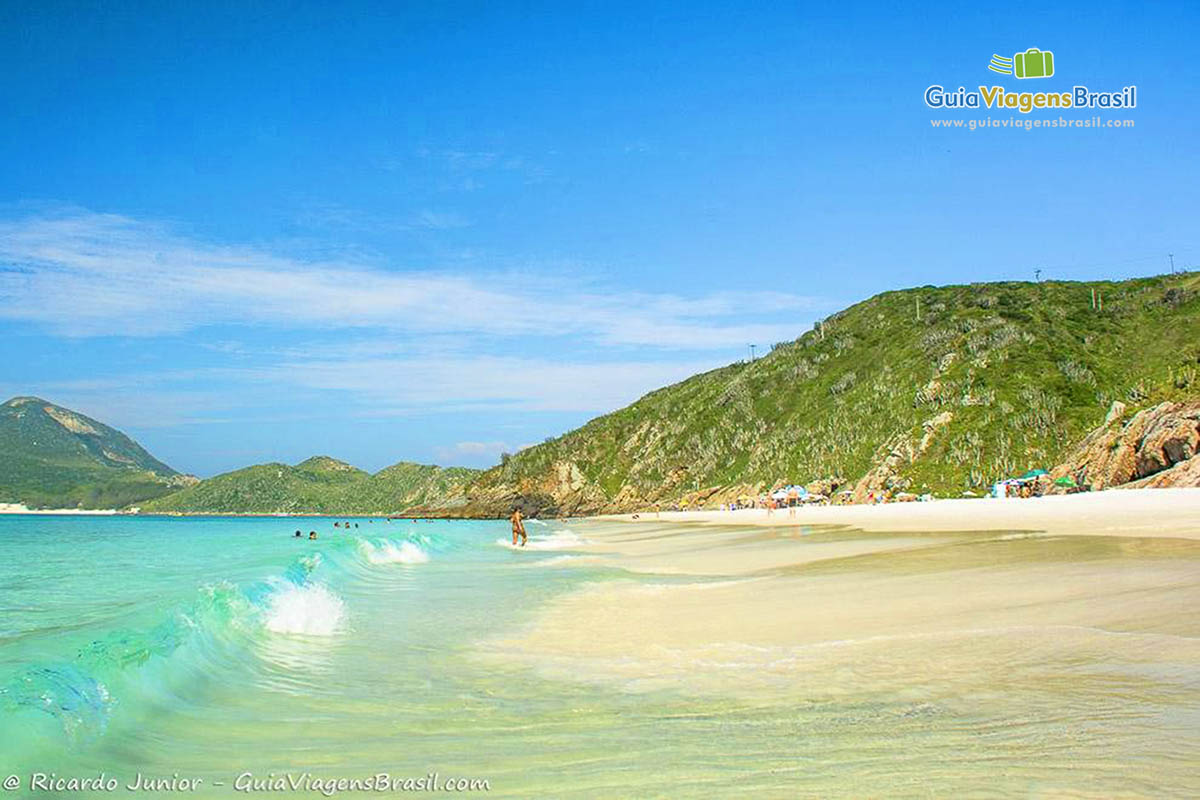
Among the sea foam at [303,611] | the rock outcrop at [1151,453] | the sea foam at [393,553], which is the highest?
the rock outcrop at [1151,453]

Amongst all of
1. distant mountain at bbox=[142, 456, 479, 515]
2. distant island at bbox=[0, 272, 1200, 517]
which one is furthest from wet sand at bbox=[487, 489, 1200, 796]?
distant mountain at bbox=[142, 456, 479, 515]

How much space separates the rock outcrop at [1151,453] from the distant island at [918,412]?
90mm

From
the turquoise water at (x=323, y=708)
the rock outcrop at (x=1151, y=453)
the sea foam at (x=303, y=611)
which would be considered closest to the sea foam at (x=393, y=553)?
the sea foam at (x=303, y=611)

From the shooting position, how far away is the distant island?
56125mm

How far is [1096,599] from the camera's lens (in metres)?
9.37

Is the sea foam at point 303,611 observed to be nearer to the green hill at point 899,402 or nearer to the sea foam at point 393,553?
the sea foam at point 393,553

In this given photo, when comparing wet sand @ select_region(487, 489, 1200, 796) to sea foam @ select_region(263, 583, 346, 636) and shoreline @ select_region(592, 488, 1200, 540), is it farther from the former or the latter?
sea foam @ select_region(263, 583, 346, 636)

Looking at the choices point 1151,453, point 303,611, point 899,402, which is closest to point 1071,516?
point 1151,453

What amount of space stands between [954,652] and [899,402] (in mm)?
72909

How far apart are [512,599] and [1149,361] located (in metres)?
69.7

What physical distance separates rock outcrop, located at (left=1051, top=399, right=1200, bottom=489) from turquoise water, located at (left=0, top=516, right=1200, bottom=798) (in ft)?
69.8

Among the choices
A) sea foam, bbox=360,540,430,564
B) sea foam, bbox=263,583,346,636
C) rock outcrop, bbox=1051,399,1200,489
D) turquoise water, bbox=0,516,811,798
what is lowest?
sea foam, bbox=360,540,430,564

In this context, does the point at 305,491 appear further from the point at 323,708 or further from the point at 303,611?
the point at 323,708

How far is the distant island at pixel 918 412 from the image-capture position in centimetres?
5612
